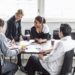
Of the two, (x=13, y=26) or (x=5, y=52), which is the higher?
(x=13, y=26)

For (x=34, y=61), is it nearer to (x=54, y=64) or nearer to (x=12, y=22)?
(x=54, y=64)

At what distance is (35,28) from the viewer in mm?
4754

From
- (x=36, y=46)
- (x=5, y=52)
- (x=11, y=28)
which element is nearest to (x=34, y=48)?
(x=36, y=46)

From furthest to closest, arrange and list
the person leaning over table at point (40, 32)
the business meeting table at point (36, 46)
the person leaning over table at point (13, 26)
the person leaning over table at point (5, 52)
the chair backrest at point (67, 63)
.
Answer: the person leaning over table at point (13, 26) < the person leaning over table at point (40, 32) < the business meeting table at point (36, 46) < the person leaning over table at point (5, 52) < the chair backrest at point (67, 63)

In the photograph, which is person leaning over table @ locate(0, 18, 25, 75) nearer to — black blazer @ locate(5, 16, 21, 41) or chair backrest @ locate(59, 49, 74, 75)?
chair backrest @ locate(59, 49, 74, 75)

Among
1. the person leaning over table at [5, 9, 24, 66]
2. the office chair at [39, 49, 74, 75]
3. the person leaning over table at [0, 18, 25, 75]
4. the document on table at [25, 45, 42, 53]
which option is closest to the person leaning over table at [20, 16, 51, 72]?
the person leaning over table at [5, 9, 24, 66]

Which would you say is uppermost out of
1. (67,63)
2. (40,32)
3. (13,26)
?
(13,26)

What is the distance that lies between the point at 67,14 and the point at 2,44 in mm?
2758

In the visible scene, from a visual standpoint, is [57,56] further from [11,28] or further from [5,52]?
[11,28]

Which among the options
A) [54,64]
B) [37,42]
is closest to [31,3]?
[37,42]

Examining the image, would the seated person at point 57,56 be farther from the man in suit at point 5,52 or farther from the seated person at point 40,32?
the seated person at point 40,32

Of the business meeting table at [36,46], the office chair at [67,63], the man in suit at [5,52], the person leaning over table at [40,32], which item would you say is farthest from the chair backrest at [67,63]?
the person leaning over table at [40,32]

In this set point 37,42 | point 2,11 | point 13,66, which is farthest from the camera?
point 2,11

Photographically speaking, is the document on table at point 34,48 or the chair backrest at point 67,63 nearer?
the chair backrest at point 67,63
